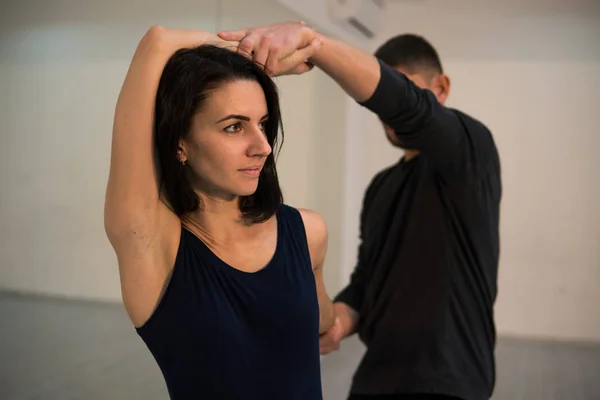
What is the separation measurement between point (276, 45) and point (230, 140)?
0.64 ft

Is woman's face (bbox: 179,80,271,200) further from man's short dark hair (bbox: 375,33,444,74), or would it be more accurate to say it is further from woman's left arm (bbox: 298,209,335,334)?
man's short dark hair (bbox: 375,33,444,74)

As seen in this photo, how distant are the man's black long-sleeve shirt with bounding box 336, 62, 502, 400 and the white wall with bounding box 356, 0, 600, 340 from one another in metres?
3.61

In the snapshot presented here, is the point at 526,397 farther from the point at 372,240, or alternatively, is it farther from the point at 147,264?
the point at 147,264

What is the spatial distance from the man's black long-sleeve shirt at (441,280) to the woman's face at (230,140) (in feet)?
1.83

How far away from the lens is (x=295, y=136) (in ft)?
12.2

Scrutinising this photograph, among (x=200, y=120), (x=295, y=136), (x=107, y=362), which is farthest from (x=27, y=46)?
(x=295, y=136)

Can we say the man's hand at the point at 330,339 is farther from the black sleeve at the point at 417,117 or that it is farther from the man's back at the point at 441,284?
the black sleeve at the point at 417,117

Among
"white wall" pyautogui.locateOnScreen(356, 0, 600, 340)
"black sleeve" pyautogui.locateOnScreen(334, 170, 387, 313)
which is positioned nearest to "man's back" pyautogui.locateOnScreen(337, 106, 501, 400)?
"black sleeve" pyautogui.locateOnScreen(334, 170, 387, 313)

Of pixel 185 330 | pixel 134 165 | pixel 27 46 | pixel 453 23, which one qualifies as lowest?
pixel 185 330

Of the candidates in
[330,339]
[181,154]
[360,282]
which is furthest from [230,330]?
[360,282]

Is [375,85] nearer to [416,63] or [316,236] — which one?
[316,236]

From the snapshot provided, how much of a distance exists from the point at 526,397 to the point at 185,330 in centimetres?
323

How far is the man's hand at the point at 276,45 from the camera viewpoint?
1.05m

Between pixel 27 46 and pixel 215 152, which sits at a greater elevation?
pixel 27 46
